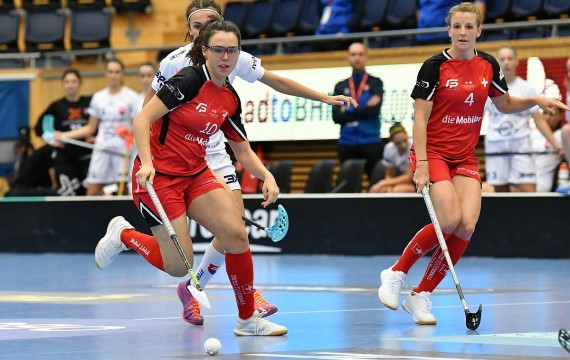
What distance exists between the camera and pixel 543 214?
45.7 feet

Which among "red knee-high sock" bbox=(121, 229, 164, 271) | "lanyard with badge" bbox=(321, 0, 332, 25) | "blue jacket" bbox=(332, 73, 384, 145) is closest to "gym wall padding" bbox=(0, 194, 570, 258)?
"blue jacket" bbox=(332, 73, 384, 145)

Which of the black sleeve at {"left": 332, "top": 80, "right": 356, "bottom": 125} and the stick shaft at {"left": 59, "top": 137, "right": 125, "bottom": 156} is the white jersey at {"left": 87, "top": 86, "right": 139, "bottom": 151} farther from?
the black sleeve at {"left": 332, "top": 80, "right": 356, "bottom": 125}

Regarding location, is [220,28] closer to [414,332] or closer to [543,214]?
[414,332]

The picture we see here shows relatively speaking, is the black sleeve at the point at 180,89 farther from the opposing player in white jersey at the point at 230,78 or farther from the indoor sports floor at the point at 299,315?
the indoor sports floor at the point at 299,315

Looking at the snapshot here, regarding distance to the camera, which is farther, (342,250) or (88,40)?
(88,40)

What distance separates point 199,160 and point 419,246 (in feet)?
5.51

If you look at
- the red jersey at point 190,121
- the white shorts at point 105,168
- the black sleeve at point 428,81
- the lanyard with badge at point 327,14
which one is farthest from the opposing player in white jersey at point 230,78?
the lanyard with badge at point 327,14

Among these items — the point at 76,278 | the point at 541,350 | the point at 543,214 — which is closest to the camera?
the point at 541,350

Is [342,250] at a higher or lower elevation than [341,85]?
lower

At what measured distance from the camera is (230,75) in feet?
27.3

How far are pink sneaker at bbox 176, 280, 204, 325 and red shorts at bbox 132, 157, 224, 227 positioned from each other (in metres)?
0.81

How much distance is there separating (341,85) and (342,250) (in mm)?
2001

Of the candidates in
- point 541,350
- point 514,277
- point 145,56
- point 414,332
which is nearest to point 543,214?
point 514,277

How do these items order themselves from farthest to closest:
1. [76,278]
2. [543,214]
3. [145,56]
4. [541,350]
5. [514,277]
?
[145,56] < [543,214] < [76,278] < [514,277] < [541,350]
